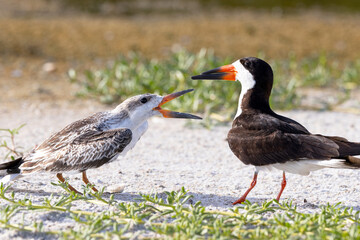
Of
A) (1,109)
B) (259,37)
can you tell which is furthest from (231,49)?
(1,109)

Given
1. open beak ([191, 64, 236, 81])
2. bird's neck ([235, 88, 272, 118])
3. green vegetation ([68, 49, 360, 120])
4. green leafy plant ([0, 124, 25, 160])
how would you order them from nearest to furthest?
1. bird's neck ([235, 88, 272, 118])
2. open beak ([191, 64, 236, 81])
3. green leafy plant ([0, 124, 25, 160])
4. green vegetation ([68, 49, 360, 120])

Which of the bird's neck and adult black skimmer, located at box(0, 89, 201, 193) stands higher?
the bird's neck

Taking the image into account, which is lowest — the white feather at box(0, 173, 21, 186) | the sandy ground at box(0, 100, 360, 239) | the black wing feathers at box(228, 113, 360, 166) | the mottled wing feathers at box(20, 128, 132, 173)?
the sandy ground at box(0, 100, 360, 239)

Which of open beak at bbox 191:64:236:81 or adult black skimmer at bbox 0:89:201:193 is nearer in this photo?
adult black skimmer at bbox 0:89:201:193

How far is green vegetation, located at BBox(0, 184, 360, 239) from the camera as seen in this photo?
10.2 ft

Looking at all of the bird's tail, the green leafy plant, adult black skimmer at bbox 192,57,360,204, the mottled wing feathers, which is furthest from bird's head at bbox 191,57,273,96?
the green leafy plant

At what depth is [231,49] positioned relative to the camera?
10484 millimetres

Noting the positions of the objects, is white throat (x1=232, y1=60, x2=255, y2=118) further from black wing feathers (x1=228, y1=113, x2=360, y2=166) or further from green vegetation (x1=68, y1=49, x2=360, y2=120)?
green vegetation (x1=68, y1=49, x2=360, y2=120)

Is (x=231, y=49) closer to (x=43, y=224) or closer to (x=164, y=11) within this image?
(x=164, y=11)

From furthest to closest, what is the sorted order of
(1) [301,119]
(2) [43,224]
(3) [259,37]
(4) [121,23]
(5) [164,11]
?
(5) [164,11] < (4) [121,23] < (3) [259,37] < (1) [301,119] < (2) [43,224]

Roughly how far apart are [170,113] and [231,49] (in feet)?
21.0

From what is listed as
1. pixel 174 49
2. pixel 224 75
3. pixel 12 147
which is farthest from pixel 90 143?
pixel 174 49

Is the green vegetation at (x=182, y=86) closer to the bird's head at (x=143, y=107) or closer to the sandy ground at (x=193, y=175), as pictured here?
the sandy ground at (x=193, y=175)

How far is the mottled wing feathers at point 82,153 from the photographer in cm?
386
